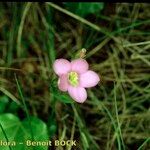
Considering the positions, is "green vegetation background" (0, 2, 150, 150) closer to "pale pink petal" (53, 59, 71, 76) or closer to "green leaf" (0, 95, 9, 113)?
"green leaf" (0, 95, 9, 113)

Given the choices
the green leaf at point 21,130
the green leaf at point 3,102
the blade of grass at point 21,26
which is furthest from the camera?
the blade of grass at point 21,26

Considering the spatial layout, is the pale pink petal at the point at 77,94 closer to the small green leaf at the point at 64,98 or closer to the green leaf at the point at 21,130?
the small green leaf at the point at 64,98

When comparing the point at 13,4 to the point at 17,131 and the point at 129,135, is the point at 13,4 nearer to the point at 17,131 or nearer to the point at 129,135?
the point at 17,131

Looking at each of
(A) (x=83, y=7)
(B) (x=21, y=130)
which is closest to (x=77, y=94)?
(B) (x=21, y=130)

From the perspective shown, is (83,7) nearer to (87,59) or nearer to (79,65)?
(87,59)

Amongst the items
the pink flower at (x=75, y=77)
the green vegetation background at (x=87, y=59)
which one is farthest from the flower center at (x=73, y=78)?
the green vegetation background at (x=87, y=59)

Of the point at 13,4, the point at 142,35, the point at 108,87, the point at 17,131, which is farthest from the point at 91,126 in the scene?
the point at 13,4

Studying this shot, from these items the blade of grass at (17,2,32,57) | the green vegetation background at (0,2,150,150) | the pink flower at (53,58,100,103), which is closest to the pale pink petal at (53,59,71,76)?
the pink flower at (53,58,100,103)
